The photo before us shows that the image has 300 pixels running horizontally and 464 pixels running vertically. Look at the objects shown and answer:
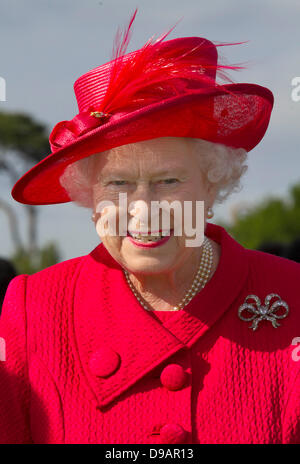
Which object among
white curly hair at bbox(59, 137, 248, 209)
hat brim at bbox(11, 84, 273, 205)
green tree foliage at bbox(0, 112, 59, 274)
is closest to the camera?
hat brim at bbox(11, 84, 273, 205)

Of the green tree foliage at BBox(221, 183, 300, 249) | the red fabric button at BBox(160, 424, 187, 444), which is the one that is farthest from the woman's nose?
the green tree foliage at BBox(221, 183, 300, 249)

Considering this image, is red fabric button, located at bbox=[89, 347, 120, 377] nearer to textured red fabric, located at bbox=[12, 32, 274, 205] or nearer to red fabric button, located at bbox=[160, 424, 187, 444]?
red fabric button, located at bbox=[160, 424, 187, 444]

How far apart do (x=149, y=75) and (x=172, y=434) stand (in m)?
1.23

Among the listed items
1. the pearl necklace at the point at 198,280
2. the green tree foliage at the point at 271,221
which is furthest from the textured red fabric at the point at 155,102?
the green tree foliage at the point at 271,221

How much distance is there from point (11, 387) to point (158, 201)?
0.85 m

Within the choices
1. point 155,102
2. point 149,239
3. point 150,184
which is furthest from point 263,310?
point 155,102

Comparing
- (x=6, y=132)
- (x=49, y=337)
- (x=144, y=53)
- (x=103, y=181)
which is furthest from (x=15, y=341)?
(x=6, y=132)

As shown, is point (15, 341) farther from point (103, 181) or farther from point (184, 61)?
point (184, 61)

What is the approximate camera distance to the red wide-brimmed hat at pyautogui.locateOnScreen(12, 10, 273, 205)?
2.76 metres

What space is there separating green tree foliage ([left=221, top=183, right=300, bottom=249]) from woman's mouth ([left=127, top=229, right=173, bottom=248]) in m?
37.0

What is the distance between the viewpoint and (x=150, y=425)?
2812mm

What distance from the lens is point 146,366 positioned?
2.90 metres

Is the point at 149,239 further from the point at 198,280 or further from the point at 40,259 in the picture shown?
the point at 40,259

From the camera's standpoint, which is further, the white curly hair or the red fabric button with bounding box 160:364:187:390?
the white curly hair
